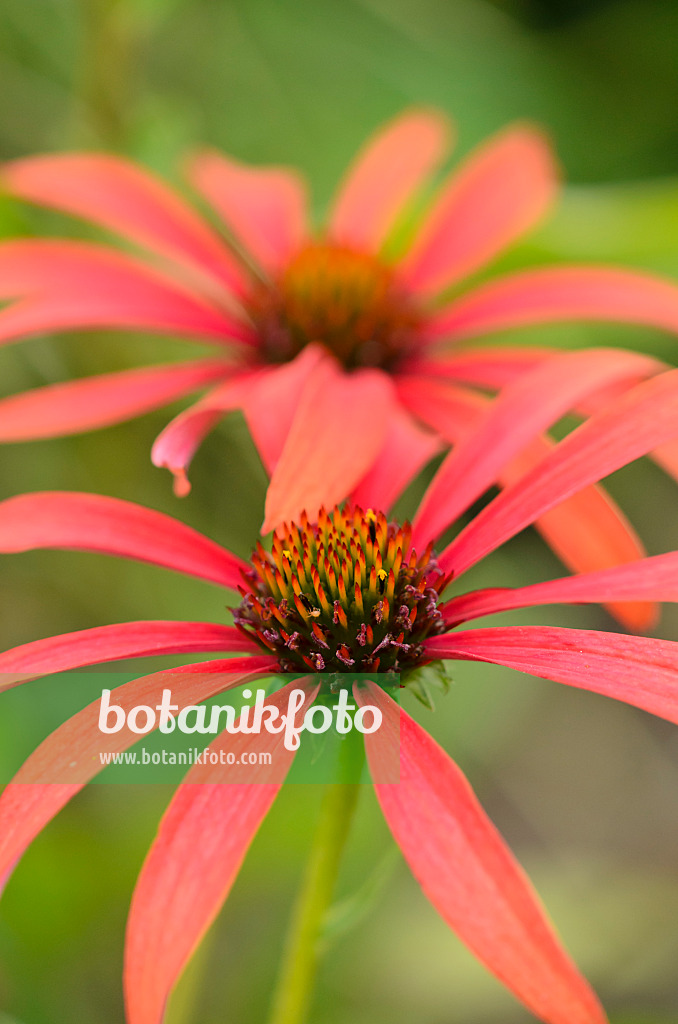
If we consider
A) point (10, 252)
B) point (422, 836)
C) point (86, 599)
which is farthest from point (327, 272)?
point (422, 836)

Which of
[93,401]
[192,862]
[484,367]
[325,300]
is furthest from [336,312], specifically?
[192,862]

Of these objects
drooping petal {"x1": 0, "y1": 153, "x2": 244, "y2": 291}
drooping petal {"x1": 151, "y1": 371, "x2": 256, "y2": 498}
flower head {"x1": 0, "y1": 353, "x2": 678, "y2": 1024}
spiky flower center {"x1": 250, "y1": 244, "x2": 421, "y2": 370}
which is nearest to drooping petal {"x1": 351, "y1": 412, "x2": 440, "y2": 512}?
flower head {"x1": 0, "y1": 353, "x2": 678, "y2": 1024}

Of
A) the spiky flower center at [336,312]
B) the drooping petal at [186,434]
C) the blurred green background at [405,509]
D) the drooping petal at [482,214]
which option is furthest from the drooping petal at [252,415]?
the blurred green background at [405,509]

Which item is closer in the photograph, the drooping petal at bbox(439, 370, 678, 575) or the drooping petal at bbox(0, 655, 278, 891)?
the drooping petal at bbox(0, 655, 278, 891)

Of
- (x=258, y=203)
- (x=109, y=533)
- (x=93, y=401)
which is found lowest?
(x=109, y=533)

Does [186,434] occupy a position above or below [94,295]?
below

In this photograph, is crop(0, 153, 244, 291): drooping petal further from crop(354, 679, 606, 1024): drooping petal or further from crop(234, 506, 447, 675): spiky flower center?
crop(354, 679, 606, 1024): drooping petal

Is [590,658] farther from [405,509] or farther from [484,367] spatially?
[405,509]
